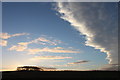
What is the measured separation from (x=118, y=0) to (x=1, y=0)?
634 centimetres

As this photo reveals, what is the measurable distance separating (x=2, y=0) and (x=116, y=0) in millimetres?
6167

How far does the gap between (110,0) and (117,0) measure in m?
0.36

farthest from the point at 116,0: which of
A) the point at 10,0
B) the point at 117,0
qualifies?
the point at 10,0

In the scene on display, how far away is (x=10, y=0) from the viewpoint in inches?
425

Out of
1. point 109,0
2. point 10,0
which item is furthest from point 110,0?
point 10,0

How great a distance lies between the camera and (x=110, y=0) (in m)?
10.4

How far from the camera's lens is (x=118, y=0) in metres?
10.3

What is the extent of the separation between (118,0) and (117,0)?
0.05 metres

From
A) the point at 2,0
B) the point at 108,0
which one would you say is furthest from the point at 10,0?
the point at 108,0

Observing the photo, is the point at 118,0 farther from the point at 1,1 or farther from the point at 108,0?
the point at 1,1

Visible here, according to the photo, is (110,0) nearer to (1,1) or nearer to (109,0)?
(109,0)

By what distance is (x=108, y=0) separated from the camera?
34.4ft

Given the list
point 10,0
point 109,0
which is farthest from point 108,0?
point 10,0

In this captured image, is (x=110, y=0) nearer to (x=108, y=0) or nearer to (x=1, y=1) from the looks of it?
(x=108, y=0)
